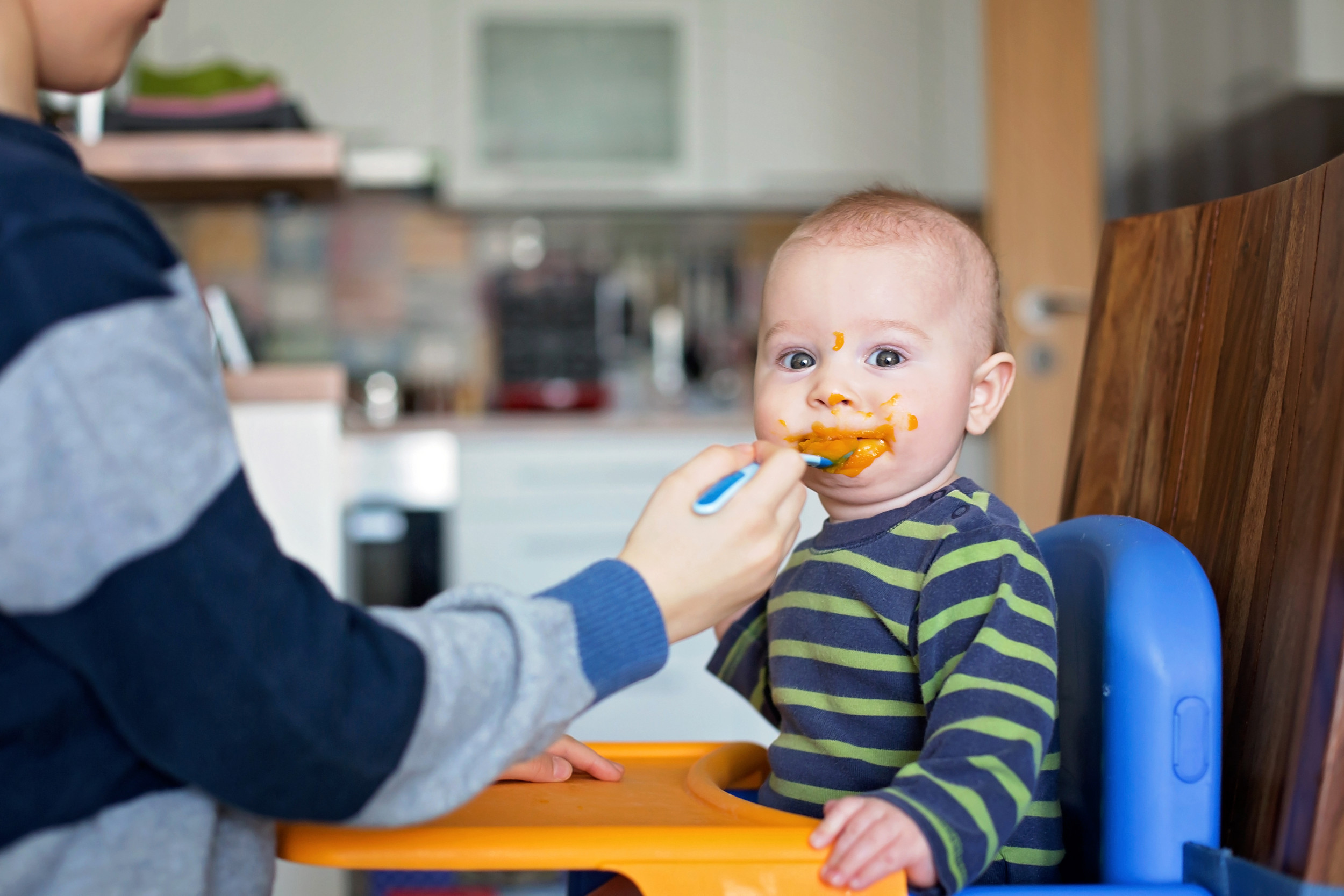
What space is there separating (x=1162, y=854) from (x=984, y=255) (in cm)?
44

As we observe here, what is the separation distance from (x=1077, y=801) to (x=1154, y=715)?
0.12m

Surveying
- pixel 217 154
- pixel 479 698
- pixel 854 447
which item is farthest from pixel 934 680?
pixel 217 154

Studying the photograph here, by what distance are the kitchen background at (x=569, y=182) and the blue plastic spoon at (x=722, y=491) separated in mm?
1691

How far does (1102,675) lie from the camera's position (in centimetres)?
71

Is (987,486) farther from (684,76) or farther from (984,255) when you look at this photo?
(984,255)

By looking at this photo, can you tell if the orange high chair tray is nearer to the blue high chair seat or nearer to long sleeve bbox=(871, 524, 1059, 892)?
long sleeve bbox=(871, 524, 1059, 892)

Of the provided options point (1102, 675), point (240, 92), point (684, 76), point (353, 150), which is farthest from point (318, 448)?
point (1102, 675)

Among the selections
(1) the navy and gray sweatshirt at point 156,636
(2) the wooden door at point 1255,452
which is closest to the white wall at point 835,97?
(2) the wooden door at point 1255,452

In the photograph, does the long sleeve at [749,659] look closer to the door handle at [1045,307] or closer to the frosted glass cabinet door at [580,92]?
the door handle at [1045,307]

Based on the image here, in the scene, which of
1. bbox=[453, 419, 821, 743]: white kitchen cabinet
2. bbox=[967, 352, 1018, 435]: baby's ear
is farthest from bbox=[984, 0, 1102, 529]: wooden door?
bbox=[967, 352, 1018, 435]: baby's ear

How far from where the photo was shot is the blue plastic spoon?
1.95 ft

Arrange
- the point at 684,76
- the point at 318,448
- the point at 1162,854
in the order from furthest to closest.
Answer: the point at 684,76
the point at 318,448
the point at 1162,854

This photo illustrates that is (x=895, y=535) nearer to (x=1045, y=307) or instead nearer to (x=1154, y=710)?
(x=1154, y=710)

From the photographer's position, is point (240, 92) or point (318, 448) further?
point (240, 92)
